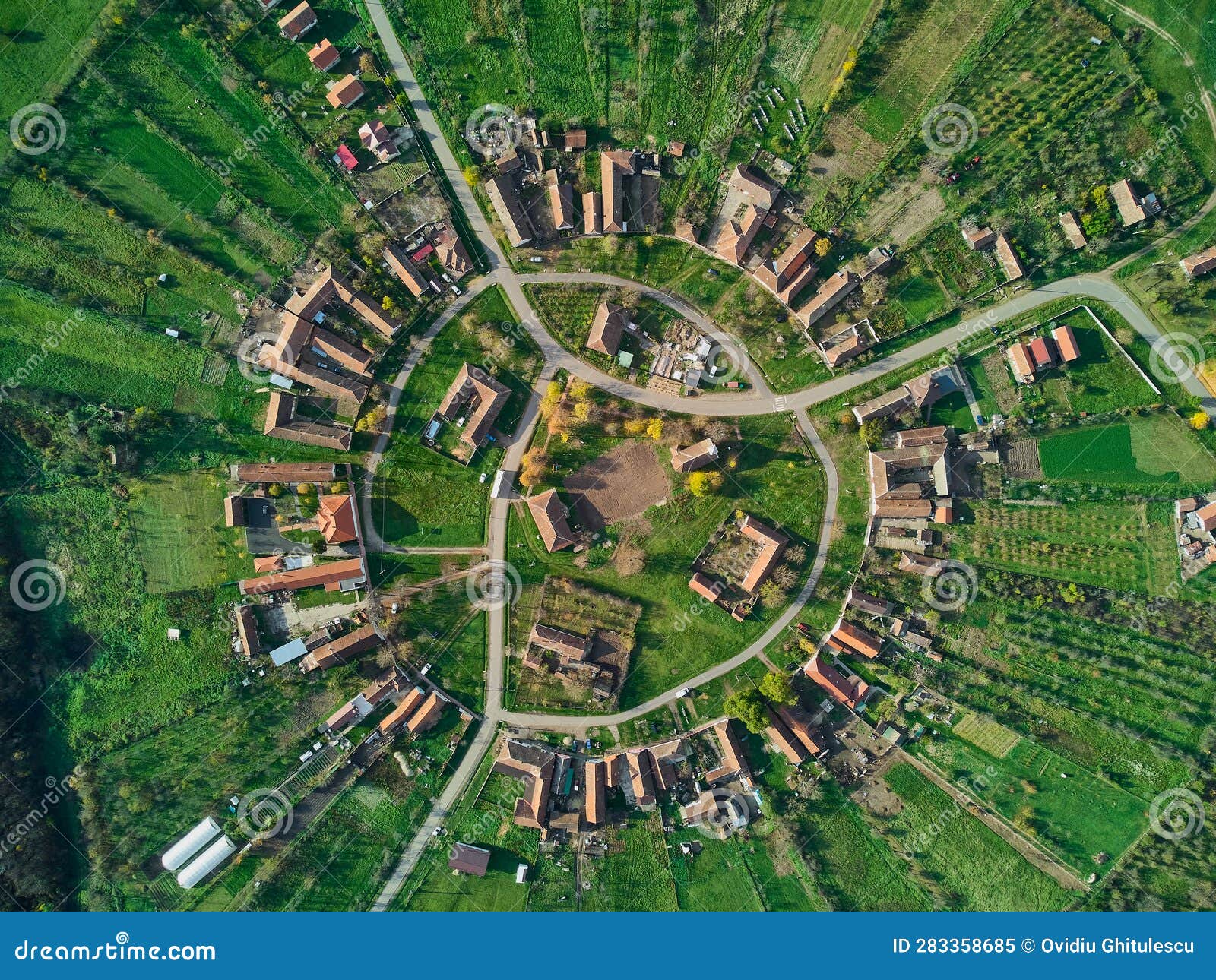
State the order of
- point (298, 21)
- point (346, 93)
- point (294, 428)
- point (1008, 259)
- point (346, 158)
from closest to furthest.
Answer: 1. point (298, 21)
2. point (346, 93)
3. point (346, 158)
4. point (1008, 259)
5. point (294, 428)

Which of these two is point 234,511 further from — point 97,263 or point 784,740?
point 784,740

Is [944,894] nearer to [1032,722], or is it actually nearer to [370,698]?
[1032,722]

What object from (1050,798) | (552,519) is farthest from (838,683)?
(552,519)

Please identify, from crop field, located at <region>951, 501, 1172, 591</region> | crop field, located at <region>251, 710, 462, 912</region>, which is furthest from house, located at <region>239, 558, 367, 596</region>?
crop field, located at <region>951, 501, 1172, 591</region>

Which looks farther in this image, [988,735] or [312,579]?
[988,735]

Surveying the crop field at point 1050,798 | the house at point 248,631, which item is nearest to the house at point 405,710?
the house at point 248,631

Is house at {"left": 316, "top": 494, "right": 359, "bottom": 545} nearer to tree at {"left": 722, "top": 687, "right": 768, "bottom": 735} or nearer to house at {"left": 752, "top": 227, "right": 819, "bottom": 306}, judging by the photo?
tree at {"left": 722, "top": 687, "right": 768, "bottom": 735}

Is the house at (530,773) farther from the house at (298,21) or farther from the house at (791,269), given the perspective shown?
the house at (298,21)
